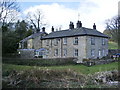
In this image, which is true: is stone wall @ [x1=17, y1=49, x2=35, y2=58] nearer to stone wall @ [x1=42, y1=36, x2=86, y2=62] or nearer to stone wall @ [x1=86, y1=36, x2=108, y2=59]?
stone wall @ [x1=42, y1=36, x2=86, y2=62]

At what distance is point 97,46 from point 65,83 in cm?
1658

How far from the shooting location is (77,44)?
23672 millimetres

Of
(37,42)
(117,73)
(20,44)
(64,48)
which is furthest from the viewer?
(20,44)

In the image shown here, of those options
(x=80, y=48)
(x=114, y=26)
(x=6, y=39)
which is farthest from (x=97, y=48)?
(x=114, y=26)

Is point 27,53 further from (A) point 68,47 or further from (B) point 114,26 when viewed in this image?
(B) point 114,26

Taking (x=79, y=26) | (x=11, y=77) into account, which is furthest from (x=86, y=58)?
(x=11, y=77)

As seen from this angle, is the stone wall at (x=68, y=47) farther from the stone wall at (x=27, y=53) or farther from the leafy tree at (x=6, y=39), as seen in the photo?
the leafy tree at (x=6, y=39)

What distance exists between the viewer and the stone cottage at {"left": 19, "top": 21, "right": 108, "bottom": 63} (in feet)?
74.9

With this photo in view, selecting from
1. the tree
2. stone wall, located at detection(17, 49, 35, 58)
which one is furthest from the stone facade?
the tree

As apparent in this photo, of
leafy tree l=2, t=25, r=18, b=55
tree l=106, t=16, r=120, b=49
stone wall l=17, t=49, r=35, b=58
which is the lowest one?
stone wall l=17, t=49, r=35, b=58

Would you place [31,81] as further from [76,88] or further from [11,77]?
[76,88]

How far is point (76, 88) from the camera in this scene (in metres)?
8.63

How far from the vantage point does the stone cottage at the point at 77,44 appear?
74.9 ft

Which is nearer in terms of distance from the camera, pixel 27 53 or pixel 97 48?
pixel 97 48
